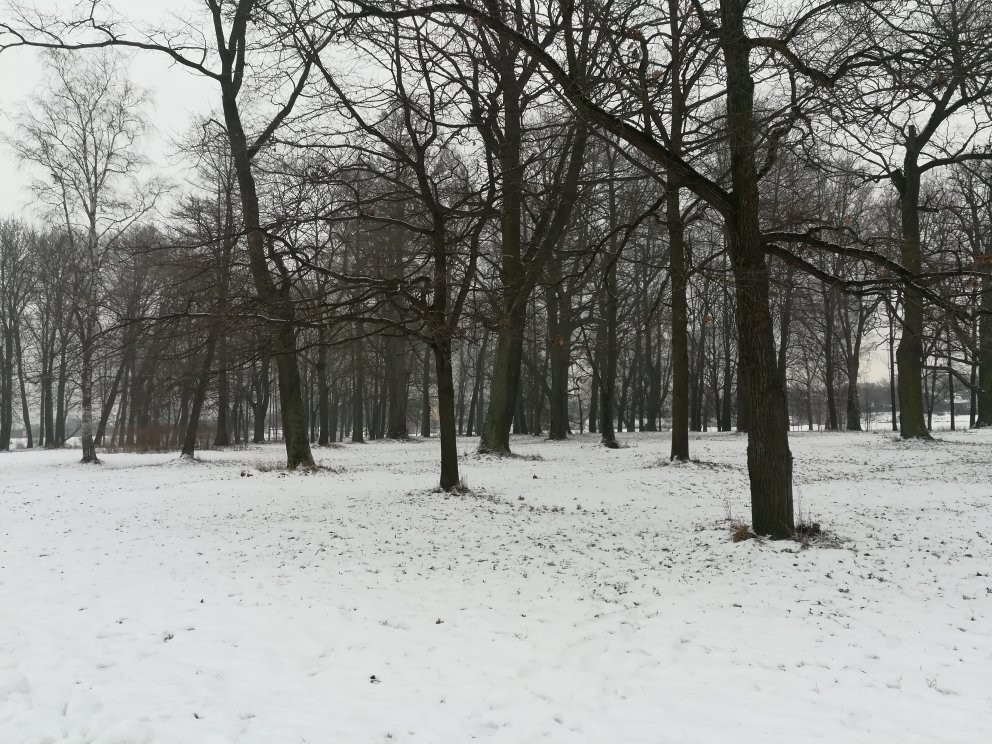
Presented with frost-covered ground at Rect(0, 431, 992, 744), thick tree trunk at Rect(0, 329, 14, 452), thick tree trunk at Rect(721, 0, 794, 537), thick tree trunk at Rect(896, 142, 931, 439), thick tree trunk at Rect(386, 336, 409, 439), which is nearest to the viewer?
frost-covered ground at Rect(0, 431, 992, 744)

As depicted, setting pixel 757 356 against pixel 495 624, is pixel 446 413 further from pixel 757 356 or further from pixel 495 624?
pixel 495 624

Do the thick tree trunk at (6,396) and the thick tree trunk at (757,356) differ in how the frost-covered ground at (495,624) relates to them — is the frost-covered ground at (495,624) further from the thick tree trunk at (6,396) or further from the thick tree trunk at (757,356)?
the thick tree trunk at (6,396)

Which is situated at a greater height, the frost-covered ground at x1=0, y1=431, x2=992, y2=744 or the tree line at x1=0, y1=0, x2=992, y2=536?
the tree line at x1=0, y1=0, x2=992, y2=536

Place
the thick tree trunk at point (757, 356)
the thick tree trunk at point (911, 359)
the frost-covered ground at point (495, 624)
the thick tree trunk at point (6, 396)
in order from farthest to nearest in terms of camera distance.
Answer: the thick tree trunk at point (6, 396), the thick tree trunk at point (911, 359), the thick tree trunk at point (757, 356), the frost-covered ground at point (495, 624)

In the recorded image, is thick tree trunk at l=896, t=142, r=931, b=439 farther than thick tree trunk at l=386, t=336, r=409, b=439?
No

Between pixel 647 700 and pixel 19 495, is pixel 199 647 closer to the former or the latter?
pixel 647 700

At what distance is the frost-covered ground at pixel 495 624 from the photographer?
370 cm

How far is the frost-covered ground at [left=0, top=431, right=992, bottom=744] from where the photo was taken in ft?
12.1

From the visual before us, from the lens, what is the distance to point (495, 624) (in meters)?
5.28

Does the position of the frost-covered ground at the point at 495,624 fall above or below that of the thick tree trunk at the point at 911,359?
below

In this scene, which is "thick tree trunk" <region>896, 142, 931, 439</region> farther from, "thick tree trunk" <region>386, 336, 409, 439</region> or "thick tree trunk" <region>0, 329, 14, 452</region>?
"thick tree trunk" <region>0, 329, 14, 452</region>

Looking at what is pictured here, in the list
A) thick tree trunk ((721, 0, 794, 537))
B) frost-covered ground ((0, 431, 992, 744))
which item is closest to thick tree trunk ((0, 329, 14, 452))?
frost-covered ground ((0, 431, 992, 744))

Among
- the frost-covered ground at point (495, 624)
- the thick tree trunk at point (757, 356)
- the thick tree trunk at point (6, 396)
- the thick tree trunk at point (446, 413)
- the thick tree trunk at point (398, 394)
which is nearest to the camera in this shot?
the frost-covered ground at point (495, 624)

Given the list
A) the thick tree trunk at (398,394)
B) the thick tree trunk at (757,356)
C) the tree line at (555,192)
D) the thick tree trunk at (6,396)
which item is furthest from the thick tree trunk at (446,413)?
the thick tree trunk at (6,396)
